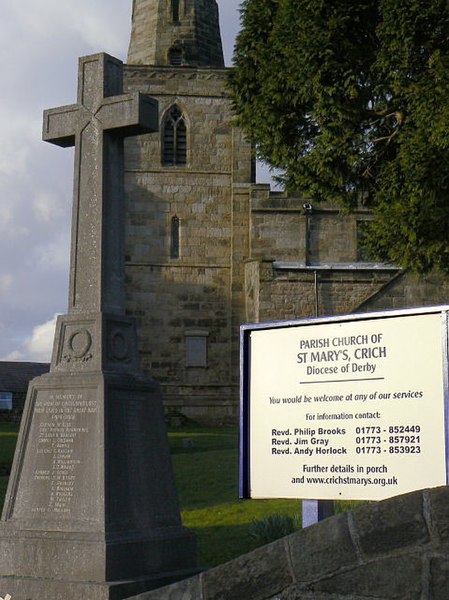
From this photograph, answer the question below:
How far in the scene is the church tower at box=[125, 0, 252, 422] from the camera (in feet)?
101

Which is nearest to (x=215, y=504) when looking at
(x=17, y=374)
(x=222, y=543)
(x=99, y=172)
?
(x=222, y=543)

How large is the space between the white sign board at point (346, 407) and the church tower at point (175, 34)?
27914 millimetres

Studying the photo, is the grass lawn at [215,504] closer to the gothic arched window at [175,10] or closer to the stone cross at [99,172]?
the stone cross at [99,172]

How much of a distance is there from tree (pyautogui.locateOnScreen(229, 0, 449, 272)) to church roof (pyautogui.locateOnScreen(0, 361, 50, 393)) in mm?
27402

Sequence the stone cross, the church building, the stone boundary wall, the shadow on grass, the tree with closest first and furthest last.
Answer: the stone boundary wall
the stone cross
the shadow on grass
the tree
the church building

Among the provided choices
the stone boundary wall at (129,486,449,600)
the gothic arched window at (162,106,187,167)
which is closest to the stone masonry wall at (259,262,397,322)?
the gothic arched window at (162,106,187,167)

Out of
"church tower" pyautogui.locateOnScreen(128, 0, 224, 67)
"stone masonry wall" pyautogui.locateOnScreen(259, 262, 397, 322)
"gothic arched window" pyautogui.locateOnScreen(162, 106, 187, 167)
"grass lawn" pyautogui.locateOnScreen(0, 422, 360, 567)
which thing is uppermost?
"church tower" pyautogui.locateOnScreen(128, 0, 224, 67)

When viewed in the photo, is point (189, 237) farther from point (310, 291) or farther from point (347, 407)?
point (347, 407)

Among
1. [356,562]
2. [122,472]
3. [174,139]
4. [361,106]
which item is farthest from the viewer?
[174,139]

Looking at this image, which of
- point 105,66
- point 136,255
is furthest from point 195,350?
point 105,66

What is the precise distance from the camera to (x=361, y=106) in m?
15.6

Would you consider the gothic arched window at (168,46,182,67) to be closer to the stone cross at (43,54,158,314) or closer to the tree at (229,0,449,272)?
the tree at (229,0,449,272)

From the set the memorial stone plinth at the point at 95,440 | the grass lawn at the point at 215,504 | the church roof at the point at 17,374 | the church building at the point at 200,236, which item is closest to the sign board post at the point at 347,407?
the memorial stone plinth at the point at 95,440

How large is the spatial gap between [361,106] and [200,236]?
649 inches
